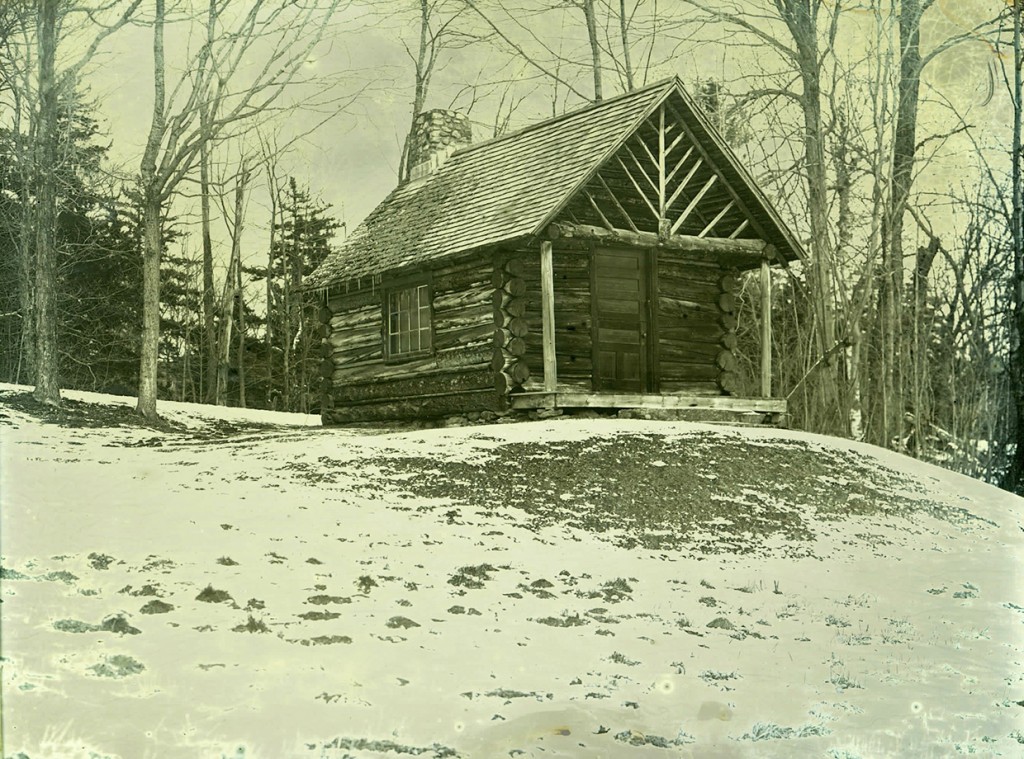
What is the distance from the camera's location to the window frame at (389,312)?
18453 millimetres

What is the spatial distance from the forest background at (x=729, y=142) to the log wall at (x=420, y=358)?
5.64ft

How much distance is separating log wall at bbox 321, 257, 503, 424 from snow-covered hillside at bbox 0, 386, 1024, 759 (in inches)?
138

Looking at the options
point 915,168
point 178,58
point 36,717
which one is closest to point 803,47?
point 915,168

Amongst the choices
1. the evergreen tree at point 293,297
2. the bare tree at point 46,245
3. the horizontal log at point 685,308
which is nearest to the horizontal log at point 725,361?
the horizontal log at point 685,308

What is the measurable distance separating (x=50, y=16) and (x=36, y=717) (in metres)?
11.5

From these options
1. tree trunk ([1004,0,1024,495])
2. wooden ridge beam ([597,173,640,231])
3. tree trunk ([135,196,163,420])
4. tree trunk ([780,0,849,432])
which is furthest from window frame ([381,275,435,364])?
tree trunk ([1004,0,1024,495])

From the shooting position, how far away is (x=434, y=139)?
74.0ft

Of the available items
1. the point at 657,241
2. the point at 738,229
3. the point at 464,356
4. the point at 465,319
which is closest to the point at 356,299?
the point at 465,319

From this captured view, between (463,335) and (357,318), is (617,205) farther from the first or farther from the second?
(357,318)

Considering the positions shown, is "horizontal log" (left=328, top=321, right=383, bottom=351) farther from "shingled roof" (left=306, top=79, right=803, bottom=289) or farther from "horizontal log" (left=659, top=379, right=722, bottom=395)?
"horizontal log" (left=659, top=379, right=722, bottom=395)

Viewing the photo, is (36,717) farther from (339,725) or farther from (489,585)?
(489,585)

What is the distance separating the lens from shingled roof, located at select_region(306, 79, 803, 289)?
651 inches

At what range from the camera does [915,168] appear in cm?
2119

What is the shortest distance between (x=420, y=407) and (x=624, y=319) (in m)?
3.94
